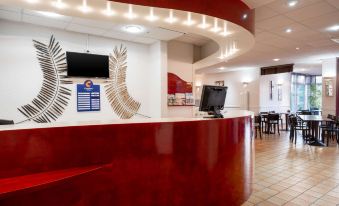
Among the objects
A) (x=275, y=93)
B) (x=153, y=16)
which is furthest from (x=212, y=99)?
(x=275, y=93)

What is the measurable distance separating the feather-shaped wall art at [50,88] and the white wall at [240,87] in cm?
917

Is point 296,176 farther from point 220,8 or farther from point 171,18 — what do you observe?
point 171,18

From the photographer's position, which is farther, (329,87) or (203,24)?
(329,87)

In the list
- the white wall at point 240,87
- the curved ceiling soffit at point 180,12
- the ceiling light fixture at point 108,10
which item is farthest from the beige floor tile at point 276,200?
the white wall at point 240,87

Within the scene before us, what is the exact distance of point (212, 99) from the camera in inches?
143

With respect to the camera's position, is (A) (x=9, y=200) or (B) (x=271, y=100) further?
(B) (x=271, y=100)

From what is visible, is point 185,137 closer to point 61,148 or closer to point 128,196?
point 128,196

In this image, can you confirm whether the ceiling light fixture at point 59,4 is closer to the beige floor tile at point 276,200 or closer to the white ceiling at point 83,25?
the white ceiling at point 83,25

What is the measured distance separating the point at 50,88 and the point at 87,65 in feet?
2.84

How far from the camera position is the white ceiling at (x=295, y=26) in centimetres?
405

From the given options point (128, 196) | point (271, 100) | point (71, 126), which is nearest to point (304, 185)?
point (128, 196)

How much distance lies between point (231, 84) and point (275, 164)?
335 inches

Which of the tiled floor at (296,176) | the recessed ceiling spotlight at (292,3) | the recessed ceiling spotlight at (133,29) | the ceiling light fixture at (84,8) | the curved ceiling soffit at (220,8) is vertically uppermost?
the recessed ceiling spotlight at (292,3)

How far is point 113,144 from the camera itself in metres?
2.23
